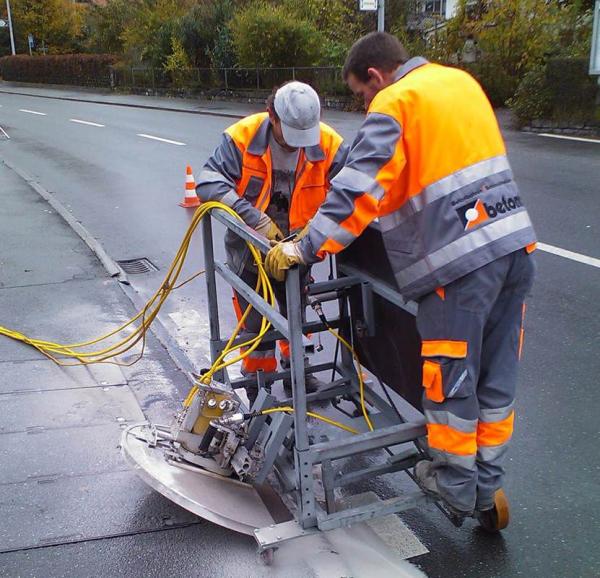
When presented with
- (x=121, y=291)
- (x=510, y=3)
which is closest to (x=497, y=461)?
(x=121, y=291)

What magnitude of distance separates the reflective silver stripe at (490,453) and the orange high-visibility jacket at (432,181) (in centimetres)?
69

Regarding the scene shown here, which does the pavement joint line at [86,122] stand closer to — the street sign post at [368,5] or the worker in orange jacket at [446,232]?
the street sign post at [368,5]

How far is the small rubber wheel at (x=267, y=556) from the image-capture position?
2.76 meters

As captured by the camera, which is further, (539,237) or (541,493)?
(539,237)

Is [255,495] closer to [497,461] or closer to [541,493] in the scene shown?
[497,461]

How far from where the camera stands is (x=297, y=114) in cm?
336

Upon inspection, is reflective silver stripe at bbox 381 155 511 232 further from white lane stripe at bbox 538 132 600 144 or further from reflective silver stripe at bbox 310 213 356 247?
white lane stripe at bbox 538 132 600 144

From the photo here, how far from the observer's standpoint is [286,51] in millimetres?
25328

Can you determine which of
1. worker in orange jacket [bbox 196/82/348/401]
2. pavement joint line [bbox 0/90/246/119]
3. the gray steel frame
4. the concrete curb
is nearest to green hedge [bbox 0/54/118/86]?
pavement joint line [bbox 0/90/246/119]

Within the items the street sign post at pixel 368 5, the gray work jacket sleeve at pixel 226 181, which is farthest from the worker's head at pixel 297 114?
the street sign post at pixel 368 5

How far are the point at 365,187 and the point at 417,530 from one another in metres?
1.51

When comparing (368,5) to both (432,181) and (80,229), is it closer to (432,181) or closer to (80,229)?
(80,229)

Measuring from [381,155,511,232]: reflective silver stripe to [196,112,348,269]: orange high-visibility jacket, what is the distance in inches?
43.9

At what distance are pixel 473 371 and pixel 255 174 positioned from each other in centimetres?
162
